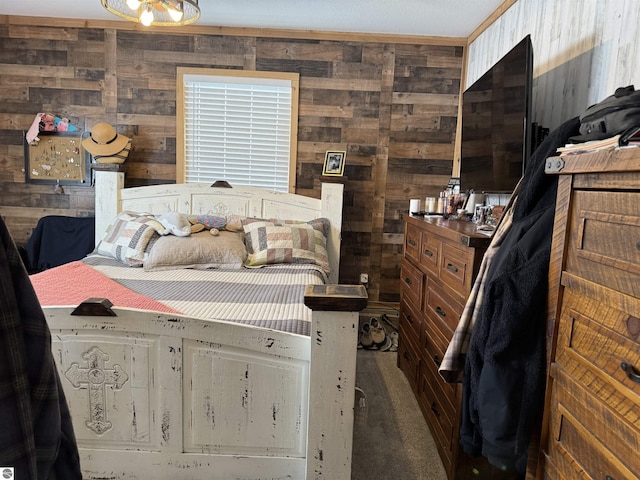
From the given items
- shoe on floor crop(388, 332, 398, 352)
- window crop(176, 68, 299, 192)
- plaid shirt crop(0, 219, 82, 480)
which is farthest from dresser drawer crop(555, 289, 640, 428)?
window crop(176, 68, 299, 192)

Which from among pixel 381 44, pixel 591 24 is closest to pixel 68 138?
pixel 381 44

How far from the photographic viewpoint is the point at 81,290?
1757 millimetres

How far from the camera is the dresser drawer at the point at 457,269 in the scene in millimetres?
1543

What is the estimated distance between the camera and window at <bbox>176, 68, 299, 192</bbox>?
335cm

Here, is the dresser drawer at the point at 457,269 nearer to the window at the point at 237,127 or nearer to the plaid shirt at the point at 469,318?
the plaid shirt at the point at 469,318

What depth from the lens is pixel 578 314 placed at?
89cm

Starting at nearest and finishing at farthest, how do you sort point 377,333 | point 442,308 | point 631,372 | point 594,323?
1. point 631,372
2. point 594,323
3. point 442,308
4. point 377,333

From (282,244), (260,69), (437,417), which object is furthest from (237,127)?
(437,417)

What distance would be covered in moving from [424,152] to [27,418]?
332 centimetres

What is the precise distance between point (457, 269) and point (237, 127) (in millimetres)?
2411

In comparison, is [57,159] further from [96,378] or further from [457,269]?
[457,269]

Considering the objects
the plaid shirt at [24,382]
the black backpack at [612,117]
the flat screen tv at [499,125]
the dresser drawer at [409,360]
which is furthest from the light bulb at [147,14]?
the dresser drawer at [409,360]

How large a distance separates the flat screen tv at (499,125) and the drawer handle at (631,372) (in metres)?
1.20

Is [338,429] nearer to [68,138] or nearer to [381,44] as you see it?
[381,44]
